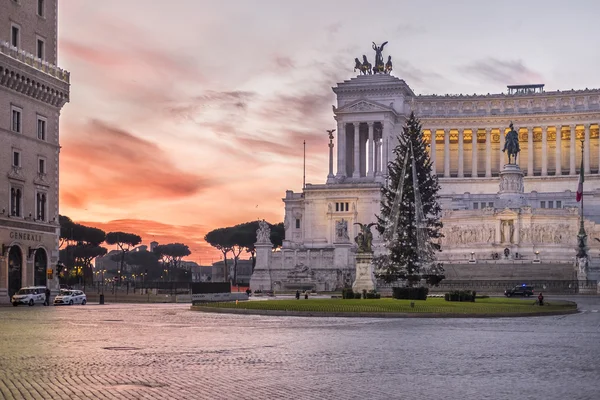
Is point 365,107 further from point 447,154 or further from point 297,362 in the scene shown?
point 297,362

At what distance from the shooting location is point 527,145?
16275 cm

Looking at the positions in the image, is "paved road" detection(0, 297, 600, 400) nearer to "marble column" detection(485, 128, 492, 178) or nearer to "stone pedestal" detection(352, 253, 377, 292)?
"stone pedestal" detection(352, 253, 377, 292)

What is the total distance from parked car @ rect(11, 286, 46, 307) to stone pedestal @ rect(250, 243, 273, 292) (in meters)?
46.2

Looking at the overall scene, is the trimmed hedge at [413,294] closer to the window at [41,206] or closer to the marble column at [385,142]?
the window at [41,206]

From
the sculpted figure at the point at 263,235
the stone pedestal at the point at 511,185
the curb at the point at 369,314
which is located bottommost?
the curb at the point at 369,314

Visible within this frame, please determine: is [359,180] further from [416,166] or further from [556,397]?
[556,397]

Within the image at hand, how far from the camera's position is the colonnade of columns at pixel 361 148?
156 meters

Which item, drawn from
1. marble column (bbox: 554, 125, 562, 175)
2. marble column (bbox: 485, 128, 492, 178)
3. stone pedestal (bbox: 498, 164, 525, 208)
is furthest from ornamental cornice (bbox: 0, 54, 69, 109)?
marble column (bbox: 554, 125, 562, 175)

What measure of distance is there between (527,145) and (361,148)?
94.8 feet

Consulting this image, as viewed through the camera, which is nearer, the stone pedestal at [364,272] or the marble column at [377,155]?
the stone pedestal at [364,272]

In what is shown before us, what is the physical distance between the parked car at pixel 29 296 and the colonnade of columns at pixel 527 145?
328 feet

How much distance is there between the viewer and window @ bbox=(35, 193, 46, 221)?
82938 millimetres

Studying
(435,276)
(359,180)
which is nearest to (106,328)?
(435,276)

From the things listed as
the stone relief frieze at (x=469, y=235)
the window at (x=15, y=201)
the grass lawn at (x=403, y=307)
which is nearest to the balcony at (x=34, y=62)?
the window at (x=15, y=201)
